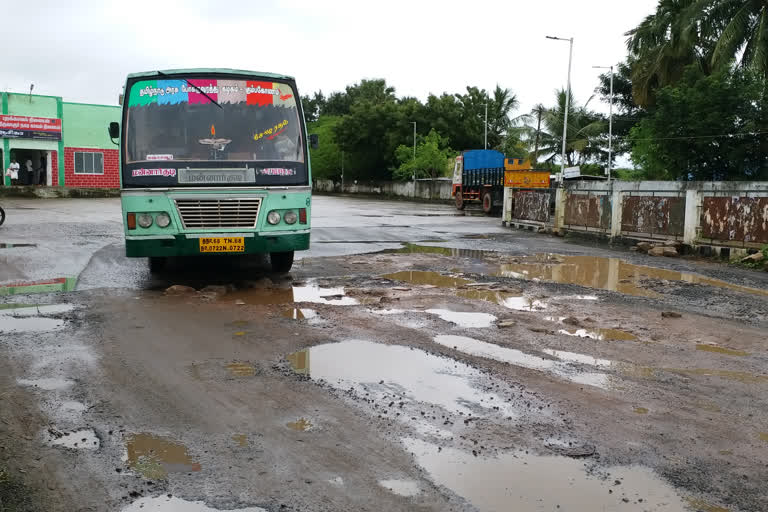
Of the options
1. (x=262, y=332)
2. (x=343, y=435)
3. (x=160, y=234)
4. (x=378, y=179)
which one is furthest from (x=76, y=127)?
(x=343, y=435)

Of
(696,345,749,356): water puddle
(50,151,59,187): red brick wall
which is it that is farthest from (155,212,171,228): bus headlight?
(50,151,59,187): red brick wall

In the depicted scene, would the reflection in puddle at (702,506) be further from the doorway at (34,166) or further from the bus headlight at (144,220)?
the doorway at (34,166)

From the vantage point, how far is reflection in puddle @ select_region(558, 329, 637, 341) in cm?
660

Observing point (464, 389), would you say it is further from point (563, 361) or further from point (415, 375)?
point (563, 361)

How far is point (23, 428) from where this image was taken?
3980mm

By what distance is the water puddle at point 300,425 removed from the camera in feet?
13.3

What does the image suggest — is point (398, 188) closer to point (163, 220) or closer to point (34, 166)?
Answer: point (34, 166)

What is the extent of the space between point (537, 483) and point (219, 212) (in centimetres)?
612

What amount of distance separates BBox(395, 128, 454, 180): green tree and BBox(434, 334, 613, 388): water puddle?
166 feet

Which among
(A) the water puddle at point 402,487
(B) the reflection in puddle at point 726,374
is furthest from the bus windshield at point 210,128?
(A) the water puddle at point 402,487

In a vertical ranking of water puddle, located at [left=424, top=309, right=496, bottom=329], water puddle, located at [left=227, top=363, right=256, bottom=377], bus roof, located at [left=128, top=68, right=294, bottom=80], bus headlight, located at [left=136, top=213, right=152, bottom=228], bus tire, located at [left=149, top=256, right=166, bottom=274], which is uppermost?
bus roof, located at [left=128, top=68, right=294, bottom=80]

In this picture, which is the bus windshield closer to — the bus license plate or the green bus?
the green bus

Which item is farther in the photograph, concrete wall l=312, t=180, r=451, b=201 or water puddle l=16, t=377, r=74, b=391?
concrete wall l=312, t=180, r=451, b=201

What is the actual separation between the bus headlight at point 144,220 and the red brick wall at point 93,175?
120 feet
